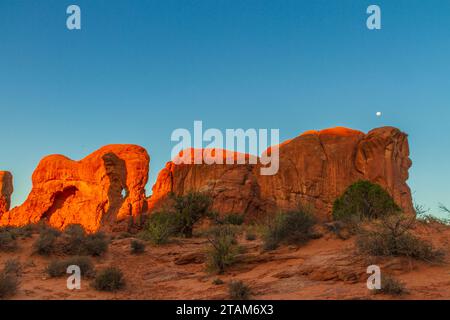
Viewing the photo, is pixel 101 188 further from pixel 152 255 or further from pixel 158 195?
pixel 152 255

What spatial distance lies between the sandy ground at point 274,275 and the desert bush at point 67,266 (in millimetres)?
211

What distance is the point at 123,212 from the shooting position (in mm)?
44250

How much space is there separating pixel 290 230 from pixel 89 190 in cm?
4218

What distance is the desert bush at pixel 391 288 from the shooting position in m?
7.12

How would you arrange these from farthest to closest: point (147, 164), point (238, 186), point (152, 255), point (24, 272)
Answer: point (147, 164)
point (238, 186)
point (152, 255)
point (24, 272)

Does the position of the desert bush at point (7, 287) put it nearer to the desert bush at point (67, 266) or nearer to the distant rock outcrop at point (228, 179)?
the desert bush at point (67, 266)

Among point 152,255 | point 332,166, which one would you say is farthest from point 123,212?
point 152,255

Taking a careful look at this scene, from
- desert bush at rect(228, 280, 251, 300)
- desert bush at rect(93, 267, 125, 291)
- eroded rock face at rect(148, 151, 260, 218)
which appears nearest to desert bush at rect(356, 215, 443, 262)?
desert bush at rect(228, 280, 251, 300)

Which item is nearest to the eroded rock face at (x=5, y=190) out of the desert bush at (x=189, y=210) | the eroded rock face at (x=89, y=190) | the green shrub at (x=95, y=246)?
the eroded rock face at (x=89, y=190)

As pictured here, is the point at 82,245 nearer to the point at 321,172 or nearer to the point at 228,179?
the point at 228,179

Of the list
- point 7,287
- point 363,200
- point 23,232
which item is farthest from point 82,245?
point 363,200

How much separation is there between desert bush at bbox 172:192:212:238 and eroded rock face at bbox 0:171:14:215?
42.1m

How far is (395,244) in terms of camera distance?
9141mm
